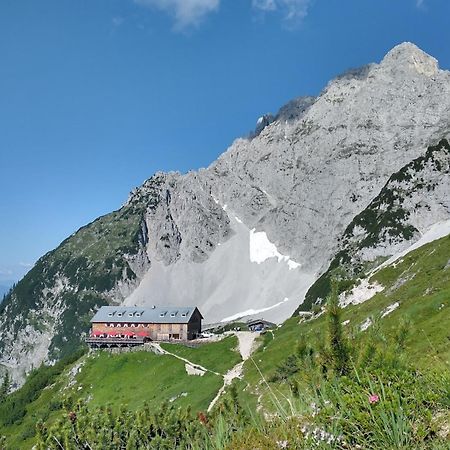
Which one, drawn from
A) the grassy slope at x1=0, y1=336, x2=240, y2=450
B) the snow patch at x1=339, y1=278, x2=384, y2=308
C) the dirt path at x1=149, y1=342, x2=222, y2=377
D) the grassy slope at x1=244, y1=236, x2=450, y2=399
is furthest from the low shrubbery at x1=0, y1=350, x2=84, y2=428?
the snow patch at x1=339, y1=278, x2=384, y2=308

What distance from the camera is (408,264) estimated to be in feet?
308

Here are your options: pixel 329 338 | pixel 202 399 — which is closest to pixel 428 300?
pixel 202 399

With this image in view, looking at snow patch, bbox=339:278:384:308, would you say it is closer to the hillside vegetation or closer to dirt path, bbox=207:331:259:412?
dirt path, bbox=207:331:259:412

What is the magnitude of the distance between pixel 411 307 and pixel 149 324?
300 feet

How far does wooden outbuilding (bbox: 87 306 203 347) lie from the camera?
131250 millimetres

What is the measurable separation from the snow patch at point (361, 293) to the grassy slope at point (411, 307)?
6.45ft

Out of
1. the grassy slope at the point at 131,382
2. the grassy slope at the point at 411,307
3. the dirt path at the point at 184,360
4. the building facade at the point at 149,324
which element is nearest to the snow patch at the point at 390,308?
the grassy slope at the point at 411,307

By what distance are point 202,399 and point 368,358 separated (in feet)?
189

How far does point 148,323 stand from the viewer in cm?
13412

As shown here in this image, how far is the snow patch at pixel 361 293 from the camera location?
299 feet

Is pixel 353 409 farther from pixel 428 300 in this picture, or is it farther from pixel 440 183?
pixel 440 183

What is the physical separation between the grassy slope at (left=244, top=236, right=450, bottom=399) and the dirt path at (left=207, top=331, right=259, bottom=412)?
2.02m

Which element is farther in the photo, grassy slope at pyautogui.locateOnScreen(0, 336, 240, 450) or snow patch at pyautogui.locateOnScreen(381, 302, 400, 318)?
grassy slope at pyautogui.locateOnScreen(0, 336, 240, 450)

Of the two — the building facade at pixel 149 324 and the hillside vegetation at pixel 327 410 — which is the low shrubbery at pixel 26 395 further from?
the hillside vegetation at pixel 327 410
